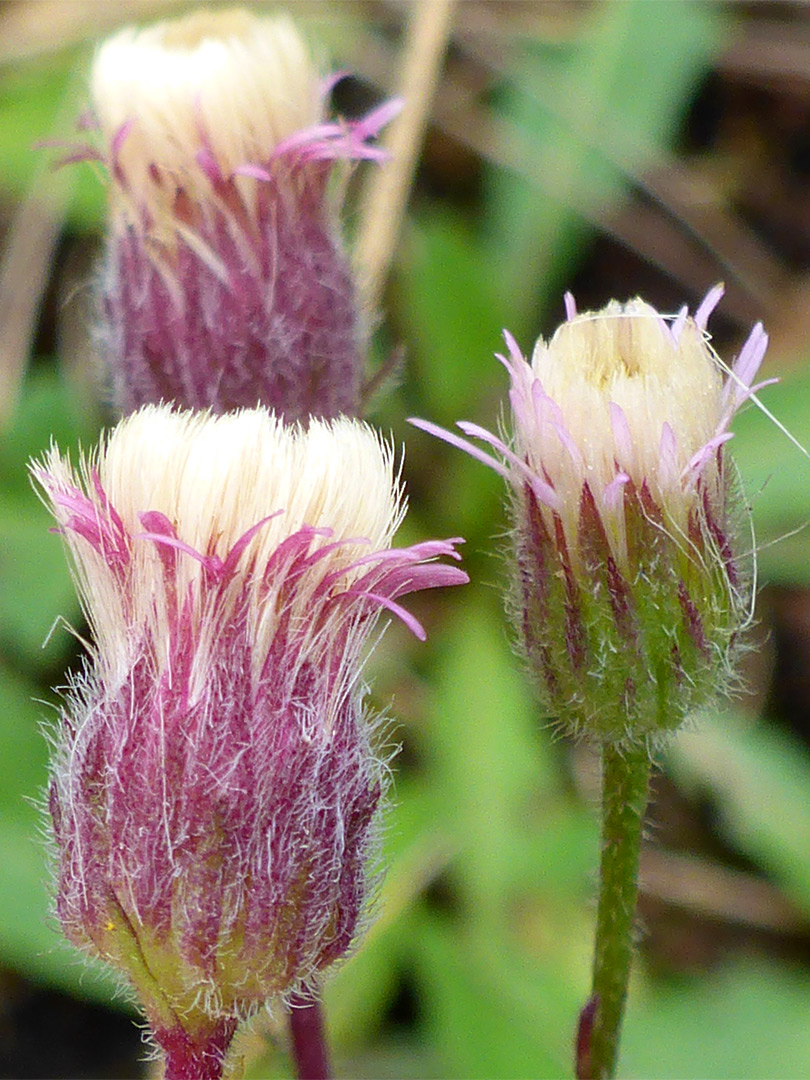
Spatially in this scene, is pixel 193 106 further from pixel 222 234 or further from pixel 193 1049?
pixel 193 1049

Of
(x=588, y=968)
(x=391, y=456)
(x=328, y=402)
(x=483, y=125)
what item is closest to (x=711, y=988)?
(x=588, y=968)

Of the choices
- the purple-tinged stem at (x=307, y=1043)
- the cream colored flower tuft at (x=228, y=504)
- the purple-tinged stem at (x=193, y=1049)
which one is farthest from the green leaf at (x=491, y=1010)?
the cream colored flower tuft at (x=228, y=504)

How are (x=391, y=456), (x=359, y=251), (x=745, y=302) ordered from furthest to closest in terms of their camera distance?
(x=745, y=302) < (x=359, y=251) < (x=391, y=456)

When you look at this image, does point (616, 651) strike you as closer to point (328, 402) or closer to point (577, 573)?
point (577, 573)

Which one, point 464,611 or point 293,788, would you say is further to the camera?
point 464,611

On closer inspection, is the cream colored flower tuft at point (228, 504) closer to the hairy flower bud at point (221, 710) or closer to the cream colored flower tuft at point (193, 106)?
the hairy flower bud at point (221, 710)

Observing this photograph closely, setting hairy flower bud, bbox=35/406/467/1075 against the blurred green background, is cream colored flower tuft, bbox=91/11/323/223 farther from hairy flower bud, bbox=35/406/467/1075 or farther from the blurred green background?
hairy flower bud, bbox=35/406/467/1075

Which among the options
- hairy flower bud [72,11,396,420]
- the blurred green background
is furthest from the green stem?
hairy flower bud [72,11,396,420]
